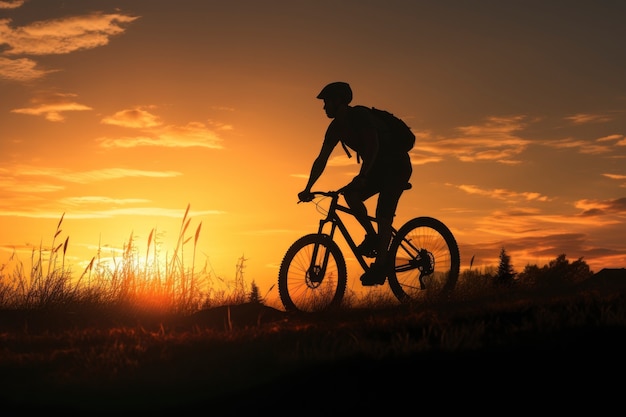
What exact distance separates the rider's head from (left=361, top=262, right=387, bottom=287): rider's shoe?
2.07 m

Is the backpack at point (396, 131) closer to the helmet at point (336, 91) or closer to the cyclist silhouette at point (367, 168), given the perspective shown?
the cyclist silhouette at point (367, 168)

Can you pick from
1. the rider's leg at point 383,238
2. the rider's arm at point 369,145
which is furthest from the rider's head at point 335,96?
the rider's leg at point 383,238

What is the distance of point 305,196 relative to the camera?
30.8ft

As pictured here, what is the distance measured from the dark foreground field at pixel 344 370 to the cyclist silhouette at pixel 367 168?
2.70 metres

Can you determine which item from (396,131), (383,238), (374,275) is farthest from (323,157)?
(374,275)

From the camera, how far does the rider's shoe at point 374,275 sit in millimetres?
9586

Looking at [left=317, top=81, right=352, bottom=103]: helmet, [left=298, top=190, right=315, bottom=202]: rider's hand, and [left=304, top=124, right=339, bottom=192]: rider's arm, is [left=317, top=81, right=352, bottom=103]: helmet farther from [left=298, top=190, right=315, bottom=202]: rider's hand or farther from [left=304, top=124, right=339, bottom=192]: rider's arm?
[left=298, top=190, right=315, bottom=202]: rider's hand

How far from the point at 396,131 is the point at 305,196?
1470 millimetres

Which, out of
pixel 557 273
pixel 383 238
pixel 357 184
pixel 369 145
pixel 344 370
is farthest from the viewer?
pixel 557 273

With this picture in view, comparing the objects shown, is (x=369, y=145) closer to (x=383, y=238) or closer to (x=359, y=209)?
→ (x=359, y=209)

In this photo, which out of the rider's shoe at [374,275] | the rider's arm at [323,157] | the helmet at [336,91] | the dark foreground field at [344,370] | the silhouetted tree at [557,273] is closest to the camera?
the dark foreground field at [344,370]

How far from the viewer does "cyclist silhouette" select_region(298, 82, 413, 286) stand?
30.1ft

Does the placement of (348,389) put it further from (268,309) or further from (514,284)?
(514,284)

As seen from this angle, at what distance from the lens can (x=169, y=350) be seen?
6109mm
